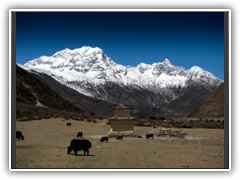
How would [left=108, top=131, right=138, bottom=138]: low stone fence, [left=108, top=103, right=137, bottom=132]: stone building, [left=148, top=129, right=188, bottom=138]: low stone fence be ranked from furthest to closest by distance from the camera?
[left=148, top=129, right=188, bottom=138]: low stone fence, [left=108, top=103, right=137, bottom=132]: stone building, [left=108, top=131, right=138, bottom=138]: low stone fence

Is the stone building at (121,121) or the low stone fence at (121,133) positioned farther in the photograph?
the stone building at (121,121)

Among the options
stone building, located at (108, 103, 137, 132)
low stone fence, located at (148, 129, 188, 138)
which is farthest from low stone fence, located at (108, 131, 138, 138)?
low stone fence, located at (148, 129, 188, 138)

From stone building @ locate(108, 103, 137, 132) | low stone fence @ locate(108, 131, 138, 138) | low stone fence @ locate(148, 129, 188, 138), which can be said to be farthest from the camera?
low stone fence @ locate(148, 129, 188, 138)

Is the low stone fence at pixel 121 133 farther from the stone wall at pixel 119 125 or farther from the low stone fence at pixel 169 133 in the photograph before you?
the low stone fence at pixel 169 133

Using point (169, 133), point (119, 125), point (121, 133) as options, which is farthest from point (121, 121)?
point (169, 133)

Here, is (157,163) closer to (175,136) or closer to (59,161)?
(59,161)

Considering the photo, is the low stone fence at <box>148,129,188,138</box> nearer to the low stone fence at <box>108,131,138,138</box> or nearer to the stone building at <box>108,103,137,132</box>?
the low stone fence at <box>108,131,138,138</box>

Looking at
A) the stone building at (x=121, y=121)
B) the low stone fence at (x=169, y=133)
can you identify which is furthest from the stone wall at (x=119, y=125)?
the low stone fence at (x=169, y=133)

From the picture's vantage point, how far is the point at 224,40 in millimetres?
6355

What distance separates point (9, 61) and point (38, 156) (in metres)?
4.01

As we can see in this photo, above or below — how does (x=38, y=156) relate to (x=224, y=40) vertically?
below

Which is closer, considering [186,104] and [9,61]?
[9,61]

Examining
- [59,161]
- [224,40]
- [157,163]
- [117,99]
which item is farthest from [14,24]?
[117,99]
